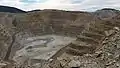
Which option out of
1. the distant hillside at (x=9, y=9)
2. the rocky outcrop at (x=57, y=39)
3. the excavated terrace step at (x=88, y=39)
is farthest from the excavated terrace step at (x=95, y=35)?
the distant hillside at (x=9, y=9)

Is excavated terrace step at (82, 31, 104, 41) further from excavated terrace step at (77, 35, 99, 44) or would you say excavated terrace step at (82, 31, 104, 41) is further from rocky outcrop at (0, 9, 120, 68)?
excavated terrace step at (77, 35, 99, 44)

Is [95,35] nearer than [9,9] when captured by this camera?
Yes

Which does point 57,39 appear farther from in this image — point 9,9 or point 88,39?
point 9,9

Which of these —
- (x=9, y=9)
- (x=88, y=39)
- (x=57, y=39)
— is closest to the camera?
(x=88, y=39)

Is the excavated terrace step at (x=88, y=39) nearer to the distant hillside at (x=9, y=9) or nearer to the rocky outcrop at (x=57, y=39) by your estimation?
the rocky outcrop at (x=57, y=39)

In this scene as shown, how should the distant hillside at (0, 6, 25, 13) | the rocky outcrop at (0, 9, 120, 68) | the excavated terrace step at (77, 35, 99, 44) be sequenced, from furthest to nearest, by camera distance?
1. the distant hillside at (0, 6, 25, 13)
2. the excavated terrace step at (77, 35, 99, 44)
3. the rocky outcrop at (0, 9, 120, 68)

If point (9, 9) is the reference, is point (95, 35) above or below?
above

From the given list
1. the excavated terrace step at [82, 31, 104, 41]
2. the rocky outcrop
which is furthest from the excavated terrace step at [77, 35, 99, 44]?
the excavated terrace step at [82, 31, 104, 41]

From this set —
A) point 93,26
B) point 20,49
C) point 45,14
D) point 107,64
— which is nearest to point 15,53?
point 20,49

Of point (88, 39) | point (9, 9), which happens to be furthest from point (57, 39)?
point (9, 9)

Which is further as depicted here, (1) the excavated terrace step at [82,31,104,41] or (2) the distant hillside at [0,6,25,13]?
(2) the distant hillside at [0,6,25,13]

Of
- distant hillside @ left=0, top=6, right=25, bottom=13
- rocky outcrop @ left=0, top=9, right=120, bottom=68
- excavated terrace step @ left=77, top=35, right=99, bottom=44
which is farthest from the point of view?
distant hillside @ left=0, top=6, right=25, bottom=13

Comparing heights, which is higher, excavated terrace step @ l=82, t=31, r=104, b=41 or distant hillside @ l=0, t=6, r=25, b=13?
excavated terrace step @ l=82, t=31, r=104, b=41

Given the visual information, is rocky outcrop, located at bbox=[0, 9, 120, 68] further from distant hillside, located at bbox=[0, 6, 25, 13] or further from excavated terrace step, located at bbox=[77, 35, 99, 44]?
distant hillside, located at bbox=[0, 6, 25, 13]
